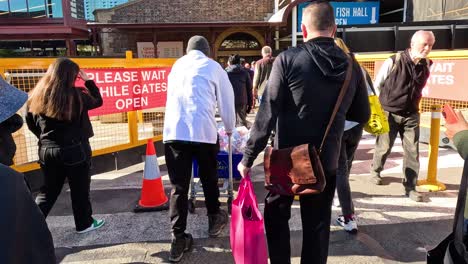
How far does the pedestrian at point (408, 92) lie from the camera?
14.0ft

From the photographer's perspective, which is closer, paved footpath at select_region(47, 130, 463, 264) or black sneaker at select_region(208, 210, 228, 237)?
paved footpath at select_region(47, 130, 463, 264)

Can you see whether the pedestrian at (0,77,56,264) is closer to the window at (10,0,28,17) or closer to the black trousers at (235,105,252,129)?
the black trousers at (235,105,252,129)

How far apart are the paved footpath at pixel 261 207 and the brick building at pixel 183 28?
13.0 meters

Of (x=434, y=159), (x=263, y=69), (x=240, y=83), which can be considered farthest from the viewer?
(x=263, y=69)

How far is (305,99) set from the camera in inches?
96.3

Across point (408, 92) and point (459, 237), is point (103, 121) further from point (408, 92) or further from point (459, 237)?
point (459, 237)

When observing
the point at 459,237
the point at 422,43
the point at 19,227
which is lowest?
the point at 459,237

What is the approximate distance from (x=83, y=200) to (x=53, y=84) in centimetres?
119

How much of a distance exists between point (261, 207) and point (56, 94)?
2.48 meters

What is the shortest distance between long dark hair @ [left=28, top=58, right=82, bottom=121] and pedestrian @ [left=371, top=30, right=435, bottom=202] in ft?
11.4

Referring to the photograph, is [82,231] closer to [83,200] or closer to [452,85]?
[83,200]

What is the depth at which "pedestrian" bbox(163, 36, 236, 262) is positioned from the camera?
10.6 feet

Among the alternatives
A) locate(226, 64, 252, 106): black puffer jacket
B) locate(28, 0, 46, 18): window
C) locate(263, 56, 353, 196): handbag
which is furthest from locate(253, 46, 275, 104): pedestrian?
locate(28, 0, 46, 18): window

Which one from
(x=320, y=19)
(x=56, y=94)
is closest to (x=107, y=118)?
(x=56, y=94)
